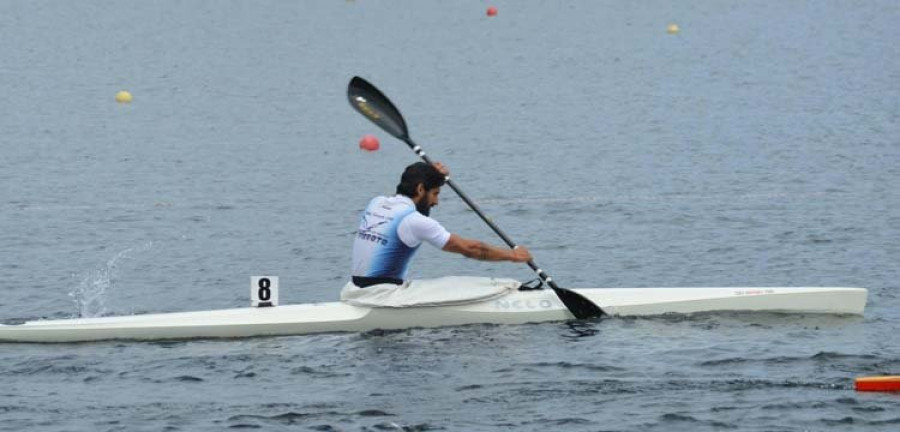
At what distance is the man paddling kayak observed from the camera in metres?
14.9

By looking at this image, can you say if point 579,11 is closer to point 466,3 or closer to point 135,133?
point 466,3

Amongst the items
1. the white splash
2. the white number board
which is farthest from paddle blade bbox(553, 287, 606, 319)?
the white splash

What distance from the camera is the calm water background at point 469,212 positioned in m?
13.3

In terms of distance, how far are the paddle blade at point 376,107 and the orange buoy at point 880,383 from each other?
6180 mm

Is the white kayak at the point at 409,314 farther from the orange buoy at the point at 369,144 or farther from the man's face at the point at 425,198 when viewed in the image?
the orange buoy at the point at 369,144

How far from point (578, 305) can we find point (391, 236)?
1988 mm

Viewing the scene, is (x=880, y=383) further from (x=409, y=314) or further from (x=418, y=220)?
(x=409, y=314)

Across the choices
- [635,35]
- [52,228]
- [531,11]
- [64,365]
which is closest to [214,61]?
[635,35]

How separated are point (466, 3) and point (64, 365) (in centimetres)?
5972

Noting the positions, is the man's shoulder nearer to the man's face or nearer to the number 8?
the man's face

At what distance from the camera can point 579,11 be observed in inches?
2709

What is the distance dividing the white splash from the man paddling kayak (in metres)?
3.58

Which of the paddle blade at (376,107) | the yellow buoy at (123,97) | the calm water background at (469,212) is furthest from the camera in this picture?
the yellow buoy at (123,97)

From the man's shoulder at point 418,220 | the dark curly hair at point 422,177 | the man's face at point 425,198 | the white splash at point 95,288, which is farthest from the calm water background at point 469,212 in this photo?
the dark curly hair at point 422,177
